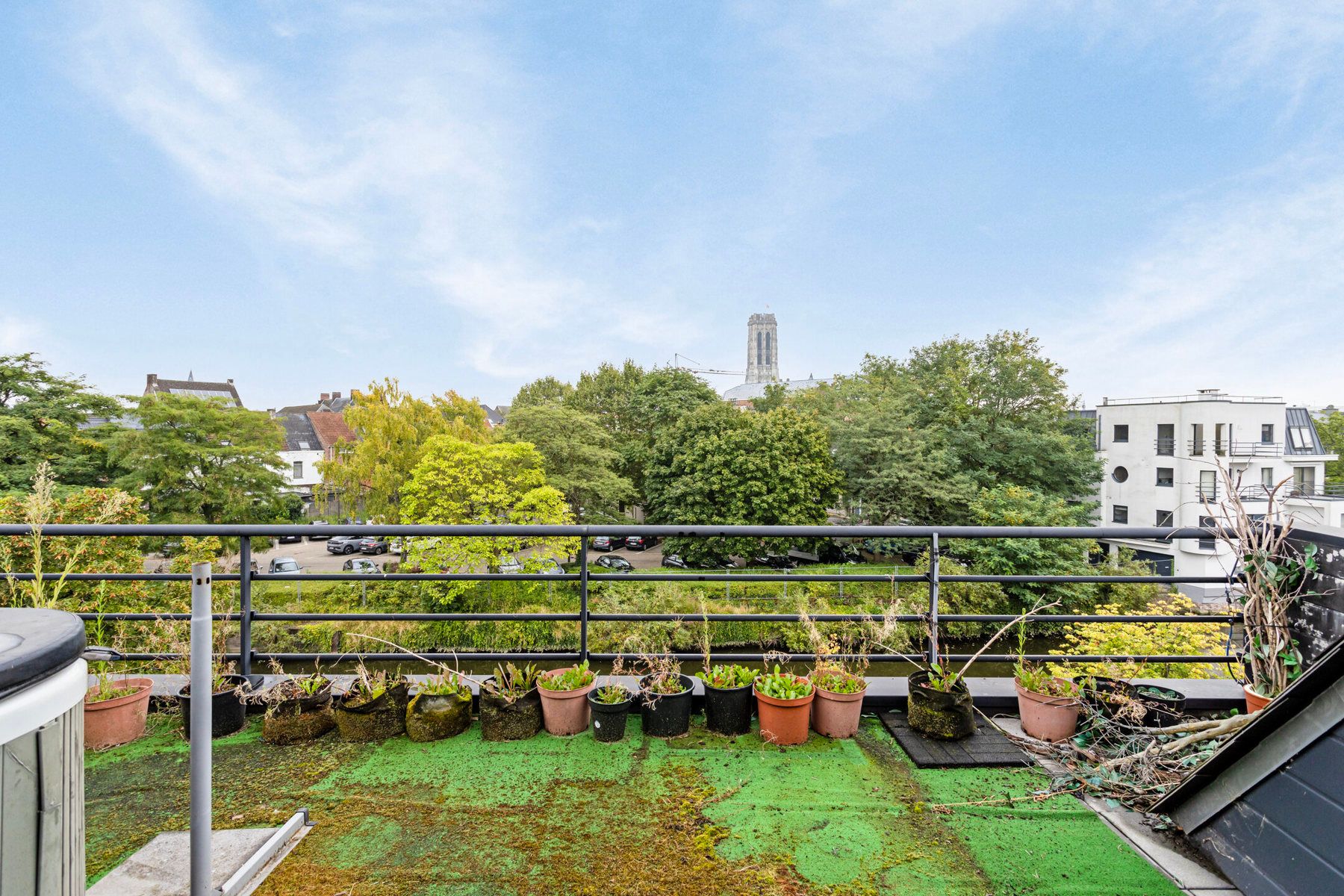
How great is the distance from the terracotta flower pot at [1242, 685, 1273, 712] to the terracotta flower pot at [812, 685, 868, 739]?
141 centimetres

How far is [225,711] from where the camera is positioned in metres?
2.49

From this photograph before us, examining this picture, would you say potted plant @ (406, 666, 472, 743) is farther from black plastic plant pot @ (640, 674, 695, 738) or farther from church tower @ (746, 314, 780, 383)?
church tower @ (746, 314, 780, 383)

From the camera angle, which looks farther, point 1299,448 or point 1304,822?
point 1299,448

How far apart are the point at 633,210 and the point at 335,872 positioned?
28594 mm

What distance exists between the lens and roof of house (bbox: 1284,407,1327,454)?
2425 cm

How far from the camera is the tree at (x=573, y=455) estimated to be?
68.5 ft

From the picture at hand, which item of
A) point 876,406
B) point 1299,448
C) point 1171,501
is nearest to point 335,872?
point 876,406

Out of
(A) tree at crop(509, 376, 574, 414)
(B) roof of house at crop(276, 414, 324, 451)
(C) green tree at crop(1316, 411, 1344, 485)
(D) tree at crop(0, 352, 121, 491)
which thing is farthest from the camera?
(B) roof of house at crop(276, 414, 324, 451)

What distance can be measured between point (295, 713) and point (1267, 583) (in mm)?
3809

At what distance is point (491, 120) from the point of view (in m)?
13.3

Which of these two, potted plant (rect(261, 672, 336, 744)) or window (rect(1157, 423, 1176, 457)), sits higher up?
window (rect(1157, 423, 1176, 457))

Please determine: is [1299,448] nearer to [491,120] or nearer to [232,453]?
[491,120]

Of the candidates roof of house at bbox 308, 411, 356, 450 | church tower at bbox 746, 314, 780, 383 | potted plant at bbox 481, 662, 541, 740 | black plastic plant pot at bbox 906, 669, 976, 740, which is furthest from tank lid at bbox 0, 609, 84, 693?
church tower at bbox 746, 314, 780, 383

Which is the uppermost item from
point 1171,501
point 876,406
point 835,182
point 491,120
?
point 835,182
